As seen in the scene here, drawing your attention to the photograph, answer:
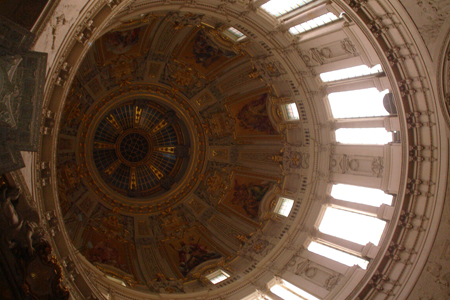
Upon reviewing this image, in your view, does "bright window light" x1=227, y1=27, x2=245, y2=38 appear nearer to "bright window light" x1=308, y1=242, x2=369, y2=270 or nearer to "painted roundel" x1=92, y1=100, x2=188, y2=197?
"painted roundel" x1=92, y1=100, x2=188, y2=197

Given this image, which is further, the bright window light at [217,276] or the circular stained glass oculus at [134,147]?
the circular stained glass oculus at [134,147]

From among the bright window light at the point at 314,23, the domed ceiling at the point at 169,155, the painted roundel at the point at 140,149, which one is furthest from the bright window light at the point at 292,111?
the painted roundel at the point at 140,149

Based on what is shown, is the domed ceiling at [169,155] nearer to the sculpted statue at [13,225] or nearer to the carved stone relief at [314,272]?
the carved stone relief at [314,272]

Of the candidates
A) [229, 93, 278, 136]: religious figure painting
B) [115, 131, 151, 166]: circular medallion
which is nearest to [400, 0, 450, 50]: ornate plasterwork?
[229, 93, 278, 136]: religious figure painting

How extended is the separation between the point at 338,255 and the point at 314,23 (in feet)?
35.3

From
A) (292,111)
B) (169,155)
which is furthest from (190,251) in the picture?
(292,111)

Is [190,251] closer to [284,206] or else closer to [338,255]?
[284,206]

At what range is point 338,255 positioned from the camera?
1483cm

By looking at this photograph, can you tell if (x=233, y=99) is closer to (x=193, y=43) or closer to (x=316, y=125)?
(x=193, y=43)

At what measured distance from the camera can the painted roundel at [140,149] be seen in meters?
22.2

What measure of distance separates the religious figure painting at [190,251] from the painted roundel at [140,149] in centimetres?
406

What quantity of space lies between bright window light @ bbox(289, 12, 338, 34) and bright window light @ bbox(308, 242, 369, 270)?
10277 millimetres

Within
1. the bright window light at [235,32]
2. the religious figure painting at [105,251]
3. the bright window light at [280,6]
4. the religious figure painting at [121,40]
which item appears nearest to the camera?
the bright window light at [280,6]

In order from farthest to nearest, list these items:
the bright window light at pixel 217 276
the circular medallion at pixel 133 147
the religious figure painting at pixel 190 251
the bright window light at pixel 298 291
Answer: the circular medallion at pixel 133 147
the religious figure painting at pixel 190 251
the bright window light at pixel 217 276
the bright window light at pixel 298 291
